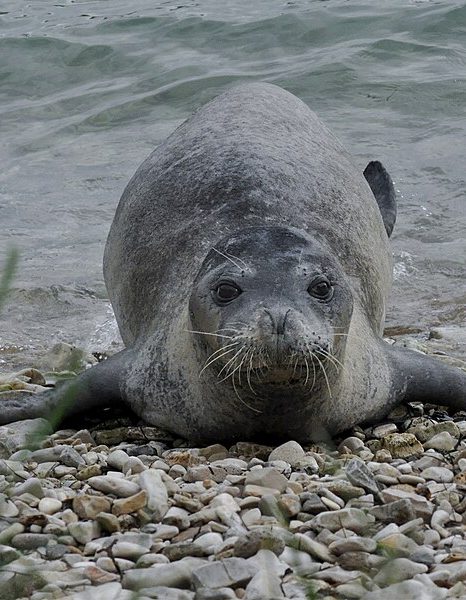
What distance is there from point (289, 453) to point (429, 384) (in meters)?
1.14

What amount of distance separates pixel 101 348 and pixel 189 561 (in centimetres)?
443

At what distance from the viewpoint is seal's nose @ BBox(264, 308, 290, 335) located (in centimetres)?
459

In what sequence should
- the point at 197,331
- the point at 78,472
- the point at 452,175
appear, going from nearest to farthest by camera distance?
1. the point at 78,472
2. the point at 197,331
3. the point at 452,175

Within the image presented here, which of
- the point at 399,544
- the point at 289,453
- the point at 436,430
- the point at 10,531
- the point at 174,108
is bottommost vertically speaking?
the point at 174,108

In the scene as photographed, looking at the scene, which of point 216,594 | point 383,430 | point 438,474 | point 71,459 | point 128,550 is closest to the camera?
point 216,594

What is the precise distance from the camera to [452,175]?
10930mm

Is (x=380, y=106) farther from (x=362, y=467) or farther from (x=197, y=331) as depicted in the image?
(x=362, y=467)

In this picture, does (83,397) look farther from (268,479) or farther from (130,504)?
(130,504)

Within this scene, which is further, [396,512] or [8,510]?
[396,512]

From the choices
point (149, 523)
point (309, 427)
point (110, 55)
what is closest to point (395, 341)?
point (309, 427)

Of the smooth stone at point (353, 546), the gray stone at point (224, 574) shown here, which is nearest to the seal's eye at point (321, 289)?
the smooth stone at point (353, 546)

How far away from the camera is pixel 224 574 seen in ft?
10.6

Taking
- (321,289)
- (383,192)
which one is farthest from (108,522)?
(383,192)

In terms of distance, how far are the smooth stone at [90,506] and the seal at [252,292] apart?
2.99ft
